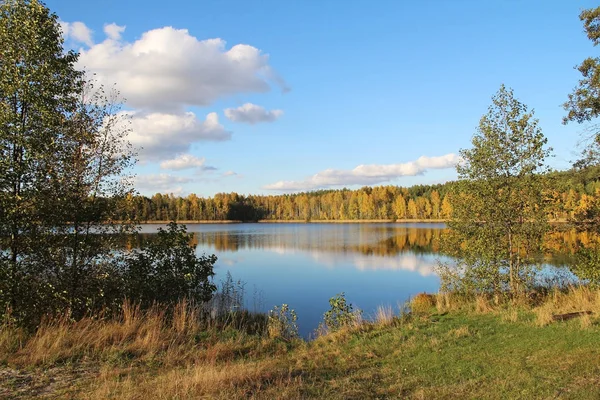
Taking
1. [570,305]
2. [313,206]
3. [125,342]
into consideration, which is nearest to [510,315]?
[570,305]

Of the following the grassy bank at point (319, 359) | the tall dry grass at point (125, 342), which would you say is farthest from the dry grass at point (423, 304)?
the tall dry grass at point (125, 342)

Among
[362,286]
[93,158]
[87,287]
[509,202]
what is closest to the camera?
[87,287]

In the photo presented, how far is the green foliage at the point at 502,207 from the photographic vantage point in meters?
12.8

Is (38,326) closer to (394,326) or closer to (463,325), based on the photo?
(394,326)

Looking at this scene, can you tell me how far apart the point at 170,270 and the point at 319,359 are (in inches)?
263

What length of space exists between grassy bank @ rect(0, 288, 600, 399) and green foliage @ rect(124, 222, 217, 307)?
187cm

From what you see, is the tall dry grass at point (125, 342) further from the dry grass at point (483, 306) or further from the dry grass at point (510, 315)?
the dry grass at point (483, 306)

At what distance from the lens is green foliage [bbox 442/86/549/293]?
12828mm

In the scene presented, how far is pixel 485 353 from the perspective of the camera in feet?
24.9

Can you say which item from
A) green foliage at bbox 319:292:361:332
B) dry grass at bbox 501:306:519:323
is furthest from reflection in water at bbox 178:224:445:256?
green foliage at bbox 319:292:361:332

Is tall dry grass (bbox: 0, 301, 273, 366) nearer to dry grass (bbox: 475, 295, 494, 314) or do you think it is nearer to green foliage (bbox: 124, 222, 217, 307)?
green foliage (bbox: 124, 222, 217, 307)

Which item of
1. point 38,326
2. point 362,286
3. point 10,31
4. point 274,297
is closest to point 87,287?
point 38,326

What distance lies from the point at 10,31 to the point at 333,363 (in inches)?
378

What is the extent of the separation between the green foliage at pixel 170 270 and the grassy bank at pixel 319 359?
1.87 metres
